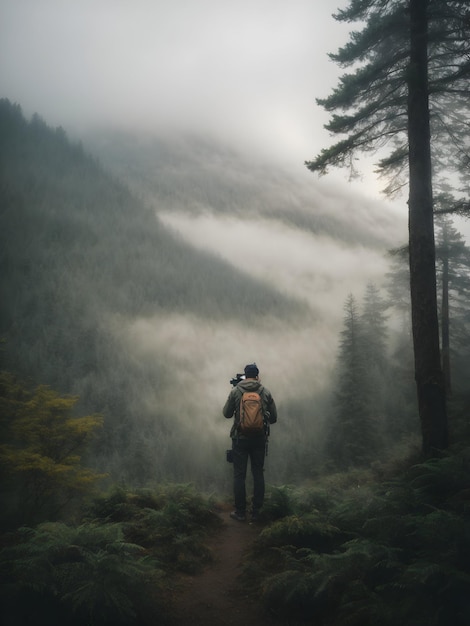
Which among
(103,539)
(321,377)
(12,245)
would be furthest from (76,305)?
(103,539)

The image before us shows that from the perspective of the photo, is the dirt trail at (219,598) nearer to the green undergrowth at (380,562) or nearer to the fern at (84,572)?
the green undergrowth at (380,562)

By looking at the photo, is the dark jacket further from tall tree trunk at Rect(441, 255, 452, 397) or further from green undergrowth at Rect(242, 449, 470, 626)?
tall tree trunk at Rect(441, 255, 452, 397)

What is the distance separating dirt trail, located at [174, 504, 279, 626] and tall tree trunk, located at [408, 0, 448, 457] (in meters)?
4.30

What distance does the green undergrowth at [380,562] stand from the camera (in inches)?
112

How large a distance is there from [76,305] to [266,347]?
6624 centimetres

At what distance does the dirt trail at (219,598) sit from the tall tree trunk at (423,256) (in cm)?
430

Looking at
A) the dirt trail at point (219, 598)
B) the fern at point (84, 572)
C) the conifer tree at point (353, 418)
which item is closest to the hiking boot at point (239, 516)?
the dirt trail at point (219, 598)

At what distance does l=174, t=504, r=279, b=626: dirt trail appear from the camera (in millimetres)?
3861

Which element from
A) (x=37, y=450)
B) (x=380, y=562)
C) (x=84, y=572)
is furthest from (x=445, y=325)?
(x=84, y=572)

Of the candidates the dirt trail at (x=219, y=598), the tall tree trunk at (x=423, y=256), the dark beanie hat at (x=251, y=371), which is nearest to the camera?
the dirt trail at (x=219, y=598)

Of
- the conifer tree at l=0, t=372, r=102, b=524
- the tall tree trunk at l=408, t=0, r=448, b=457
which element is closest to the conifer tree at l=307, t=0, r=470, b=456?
the tall tree trunk at l=408, t=0, r=448, b=457

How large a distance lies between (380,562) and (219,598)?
2110 millimetres

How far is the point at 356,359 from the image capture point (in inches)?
1180

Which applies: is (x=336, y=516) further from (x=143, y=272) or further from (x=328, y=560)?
(x=143, y=272)
